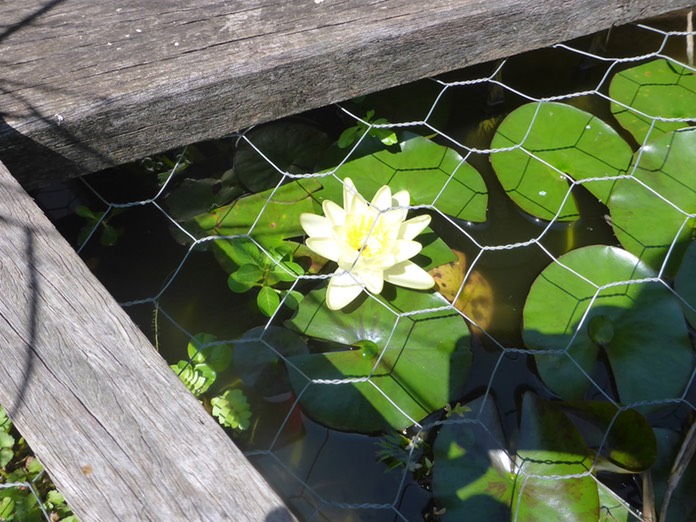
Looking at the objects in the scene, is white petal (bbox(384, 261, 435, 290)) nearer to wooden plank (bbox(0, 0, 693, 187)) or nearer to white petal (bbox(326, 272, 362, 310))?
white petal (bbox(326, 272, 362, 310))

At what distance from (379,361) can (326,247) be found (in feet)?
0.68

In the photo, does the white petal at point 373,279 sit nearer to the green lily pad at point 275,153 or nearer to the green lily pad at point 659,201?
the green lily pad at point 275,153

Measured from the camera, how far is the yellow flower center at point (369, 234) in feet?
3.24

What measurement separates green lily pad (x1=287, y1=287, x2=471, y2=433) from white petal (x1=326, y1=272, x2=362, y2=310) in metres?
0.05

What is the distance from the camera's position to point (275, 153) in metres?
1.18

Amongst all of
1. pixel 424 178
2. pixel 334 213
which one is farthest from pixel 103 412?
pixel 424 178

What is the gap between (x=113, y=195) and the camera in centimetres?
119

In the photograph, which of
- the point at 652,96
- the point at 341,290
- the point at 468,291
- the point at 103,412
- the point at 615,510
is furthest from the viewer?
the point at 652,96

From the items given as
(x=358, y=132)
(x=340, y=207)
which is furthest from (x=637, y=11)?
(x=340, y=207)

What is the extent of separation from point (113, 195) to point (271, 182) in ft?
1.02

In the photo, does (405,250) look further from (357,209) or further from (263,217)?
(263,217)

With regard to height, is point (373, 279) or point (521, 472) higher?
point (373, 279)

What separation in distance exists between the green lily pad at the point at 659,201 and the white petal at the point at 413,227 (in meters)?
0.38

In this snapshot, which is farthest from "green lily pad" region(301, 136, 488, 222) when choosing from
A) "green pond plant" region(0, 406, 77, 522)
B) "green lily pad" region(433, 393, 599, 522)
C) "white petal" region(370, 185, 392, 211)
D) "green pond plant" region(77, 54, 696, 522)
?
"green pond plant" region(0, 406, 77, 522)
